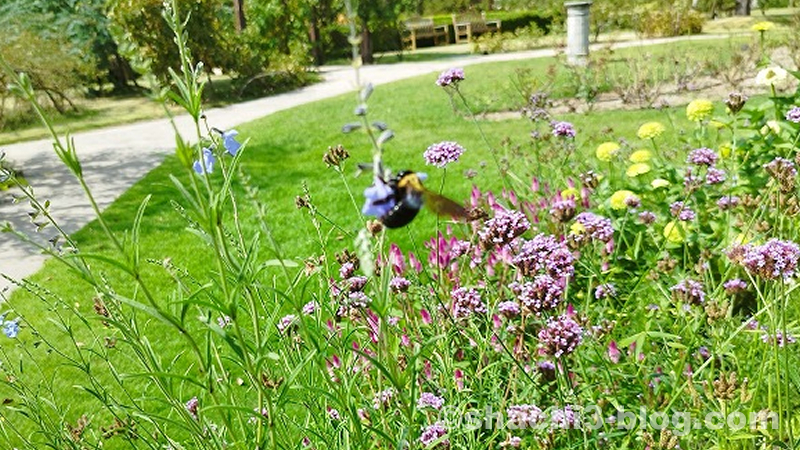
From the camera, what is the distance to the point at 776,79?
366 cm

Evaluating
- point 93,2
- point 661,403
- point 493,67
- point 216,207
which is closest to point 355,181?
point 661,403

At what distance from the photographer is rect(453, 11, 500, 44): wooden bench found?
Answer: 80.1ft

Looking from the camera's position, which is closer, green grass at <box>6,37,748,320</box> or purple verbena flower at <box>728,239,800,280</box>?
purple verbena flower at <box>728,239,800,280</box>

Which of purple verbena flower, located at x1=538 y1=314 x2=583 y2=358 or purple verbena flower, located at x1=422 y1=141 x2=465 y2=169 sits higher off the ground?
purple verbena flower, located at x1=422 y1=141 x2=465 y2=169

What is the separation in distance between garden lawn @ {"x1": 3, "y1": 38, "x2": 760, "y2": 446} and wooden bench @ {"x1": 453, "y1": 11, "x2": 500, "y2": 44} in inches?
507

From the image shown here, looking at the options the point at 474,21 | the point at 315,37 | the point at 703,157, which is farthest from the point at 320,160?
the point at 474,21

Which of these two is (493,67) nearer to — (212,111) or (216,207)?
(212,111)

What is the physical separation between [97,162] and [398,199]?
29.5 ft

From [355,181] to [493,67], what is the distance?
921 cm

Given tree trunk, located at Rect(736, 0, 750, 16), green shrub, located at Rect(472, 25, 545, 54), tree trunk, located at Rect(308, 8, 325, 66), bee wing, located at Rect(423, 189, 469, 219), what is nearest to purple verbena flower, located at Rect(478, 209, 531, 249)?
bee wing, located at Rect(423, 189, 469, 219)

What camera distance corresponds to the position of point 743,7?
934 inches

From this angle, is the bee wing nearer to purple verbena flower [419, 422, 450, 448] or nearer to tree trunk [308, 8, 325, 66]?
purple verbena flower [419, 422, 450, 448]

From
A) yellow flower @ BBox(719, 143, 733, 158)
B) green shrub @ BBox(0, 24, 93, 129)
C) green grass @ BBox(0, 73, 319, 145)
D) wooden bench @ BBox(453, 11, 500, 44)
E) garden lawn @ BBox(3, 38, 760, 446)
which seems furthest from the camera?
wooden bench @ BBox(453, 11, 500, 44)

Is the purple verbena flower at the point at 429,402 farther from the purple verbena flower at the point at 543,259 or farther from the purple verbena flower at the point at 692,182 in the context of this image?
the purple verbena flower at the point at 692,182
